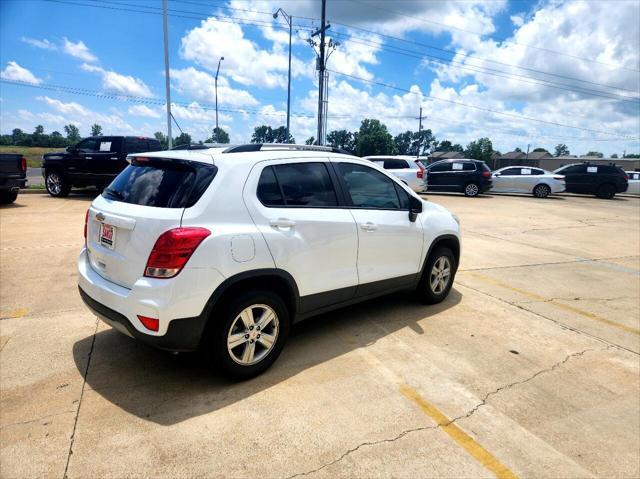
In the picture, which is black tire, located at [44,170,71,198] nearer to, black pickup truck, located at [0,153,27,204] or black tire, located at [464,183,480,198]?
black pickup truck, located at [0,153,27,204]

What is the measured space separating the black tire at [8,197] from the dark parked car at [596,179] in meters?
25.2

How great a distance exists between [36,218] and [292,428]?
31.5ft

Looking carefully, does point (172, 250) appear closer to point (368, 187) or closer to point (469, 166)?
point (368, 187)

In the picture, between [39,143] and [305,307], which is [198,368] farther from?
[39,143]

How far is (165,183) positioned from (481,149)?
109 metres

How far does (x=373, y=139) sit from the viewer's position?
9906cm

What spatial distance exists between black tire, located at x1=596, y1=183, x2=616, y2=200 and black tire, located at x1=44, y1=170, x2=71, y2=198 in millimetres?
25557

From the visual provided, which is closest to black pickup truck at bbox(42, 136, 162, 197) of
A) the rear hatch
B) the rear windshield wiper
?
the rear windshield wiper

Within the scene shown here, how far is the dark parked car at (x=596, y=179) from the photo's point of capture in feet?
74.1

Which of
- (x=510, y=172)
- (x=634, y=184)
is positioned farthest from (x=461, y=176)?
(x=634, y=184)

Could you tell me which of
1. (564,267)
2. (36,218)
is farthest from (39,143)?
(564,267)

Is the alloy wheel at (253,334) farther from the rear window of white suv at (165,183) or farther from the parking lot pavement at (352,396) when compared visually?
the rear window of white suv at (165,183)

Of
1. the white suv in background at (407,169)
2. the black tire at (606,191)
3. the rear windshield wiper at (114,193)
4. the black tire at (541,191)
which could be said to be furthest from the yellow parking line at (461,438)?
the black tire at (606,191)

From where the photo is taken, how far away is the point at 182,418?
275cm
